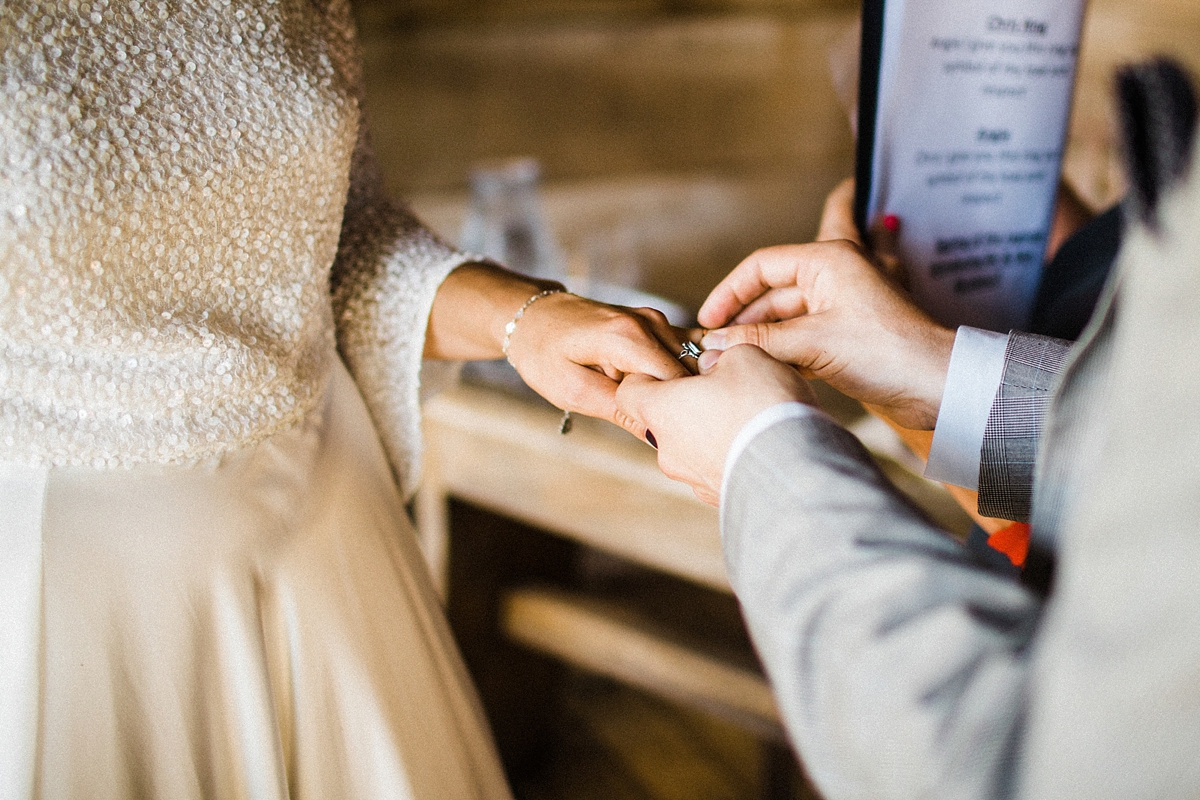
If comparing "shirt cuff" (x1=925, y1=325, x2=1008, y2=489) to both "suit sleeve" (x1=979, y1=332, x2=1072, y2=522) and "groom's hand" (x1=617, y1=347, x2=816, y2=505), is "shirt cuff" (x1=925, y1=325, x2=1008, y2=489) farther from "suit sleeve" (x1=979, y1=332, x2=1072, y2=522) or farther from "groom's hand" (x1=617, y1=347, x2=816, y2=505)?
"groom's hand" (x1=617, y1=347, x2=816, y2=505)

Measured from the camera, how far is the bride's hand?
678mm

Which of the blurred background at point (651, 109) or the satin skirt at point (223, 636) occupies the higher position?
the blurred background at point (651, 109)

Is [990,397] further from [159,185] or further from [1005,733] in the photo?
[159,185]

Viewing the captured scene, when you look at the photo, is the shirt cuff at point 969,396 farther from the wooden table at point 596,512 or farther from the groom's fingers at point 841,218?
the wooden table at point 596,512

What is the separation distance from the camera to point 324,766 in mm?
677

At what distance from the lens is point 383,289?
0.80 meters

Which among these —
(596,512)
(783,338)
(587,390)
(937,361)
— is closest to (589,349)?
(587,390)

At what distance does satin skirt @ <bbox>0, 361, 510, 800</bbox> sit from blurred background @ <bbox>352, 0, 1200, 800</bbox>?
0.93m

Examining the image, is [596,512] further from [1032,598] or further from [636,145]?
[636,145]

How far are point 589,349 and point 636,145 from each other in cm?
189

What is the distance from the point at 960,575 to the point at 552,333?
43 cm

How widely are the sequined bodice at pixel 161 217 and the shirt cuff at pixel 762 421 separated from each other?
38 centimetres

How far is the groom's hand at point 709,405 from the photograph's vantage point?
51 cm

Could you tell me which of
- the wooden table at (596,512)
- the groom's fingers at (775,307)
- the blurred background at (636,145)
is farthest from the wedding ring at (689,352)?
the blurred background at (636,145)
